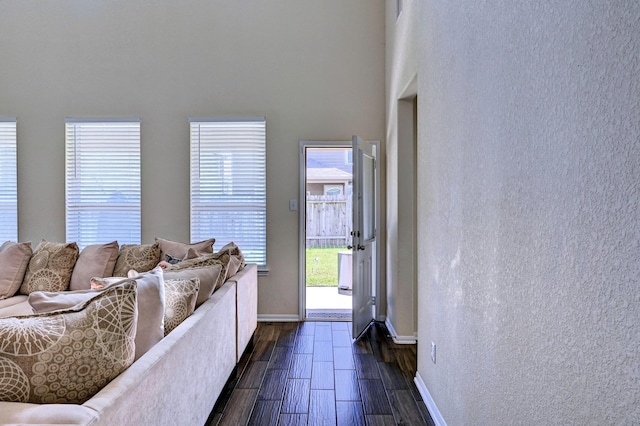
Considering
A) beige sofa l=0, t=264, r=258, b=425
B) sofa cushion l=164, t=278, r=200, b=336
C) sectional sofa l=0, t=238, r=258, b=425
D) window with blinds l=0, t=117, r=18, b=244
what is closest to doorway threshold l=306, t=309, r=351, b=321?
beige sofa l=0, t=264, r=258, b=425

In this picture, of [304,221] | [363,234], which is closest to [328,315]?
[304,221]

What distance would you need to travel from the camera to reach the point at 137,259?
11.1 feet

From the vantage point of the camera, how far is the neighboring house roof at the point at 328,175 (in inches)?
398

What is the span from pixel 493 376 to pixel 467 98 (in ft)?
4.05

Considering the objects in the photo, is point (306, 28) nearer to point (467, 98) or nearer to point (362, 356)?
point (467, 98)

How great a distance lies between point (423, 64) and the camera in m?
2.63

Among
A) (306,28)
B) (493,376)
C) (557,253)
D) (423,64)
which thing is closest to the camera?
(557,253)

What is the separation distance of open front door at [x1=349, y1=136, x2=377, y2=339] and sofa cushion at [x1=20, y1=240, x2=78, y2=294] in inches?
102

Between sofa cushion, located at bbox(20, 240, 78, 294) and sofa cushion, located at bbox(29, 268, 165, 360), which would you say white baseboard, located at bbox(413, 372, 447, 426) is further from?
sofa cushion, located at bbox(20, 240, 78, 294)

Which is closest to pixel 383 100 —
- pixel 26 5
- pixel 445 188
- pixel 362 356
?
pixel 445 188

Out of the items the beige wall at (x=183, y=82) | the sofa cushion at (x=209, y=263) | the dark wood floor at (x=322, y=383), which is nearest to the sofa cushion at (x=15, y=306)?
the sofa cushion at (x=209, y=263)

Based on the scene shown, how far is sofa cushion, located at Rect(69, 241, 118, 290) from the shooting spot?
10.8 ft

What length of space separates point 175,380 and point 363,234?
2542mm

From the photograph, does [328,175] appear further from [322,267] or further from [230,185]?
[230,185]
